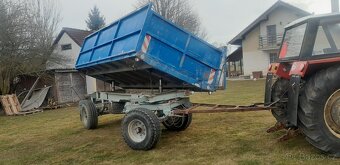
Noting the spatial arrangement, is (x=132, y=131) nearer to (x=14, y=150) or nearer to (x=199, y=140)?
(x=199, y=140)

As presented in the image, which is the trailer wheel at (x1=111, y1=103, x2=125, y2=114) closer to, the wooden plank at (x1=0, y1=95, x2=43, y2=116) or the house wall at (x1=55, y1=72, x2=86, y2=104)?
the wooden plank at (x1=0, y1=95, x2=43, y2=116)

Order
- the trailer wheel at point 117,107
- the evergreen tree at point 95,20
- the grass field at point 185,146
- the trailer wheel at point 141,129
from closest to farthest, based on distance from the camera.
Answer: the grass field at point 185,146 → the trailer wheel at point 141,129 → the trailer wheel at point 117,107 → the evergreen tree at point 95,20

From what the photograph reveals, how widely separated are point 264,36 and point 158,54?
1195 inches

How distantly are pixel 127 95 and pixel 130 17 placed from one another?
1.91m

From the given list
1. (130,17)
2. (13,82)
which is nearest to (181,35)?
(130,17)

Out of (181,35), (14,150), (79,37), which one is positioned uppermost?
(79,37)

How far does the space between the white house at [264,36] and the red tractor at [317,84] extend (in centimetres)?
2852

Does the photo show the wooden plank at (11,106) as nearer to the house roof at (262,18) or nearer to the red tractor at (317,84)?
the red tractor at (317,84)

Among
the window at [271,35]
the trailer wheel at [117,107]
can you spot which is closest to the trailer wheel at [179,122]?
the trailer wheel at [117,107]

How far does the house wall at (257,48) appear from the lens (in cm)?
3431

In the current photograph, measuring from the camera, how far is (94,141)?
7926mm

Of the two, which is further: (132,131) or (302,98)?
(132,131)

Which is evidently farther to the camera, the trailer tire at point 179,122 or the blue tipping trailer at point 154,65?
the trailer tire at point 179,122

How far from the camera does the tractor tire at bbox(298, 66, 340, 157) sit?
5.04 m
